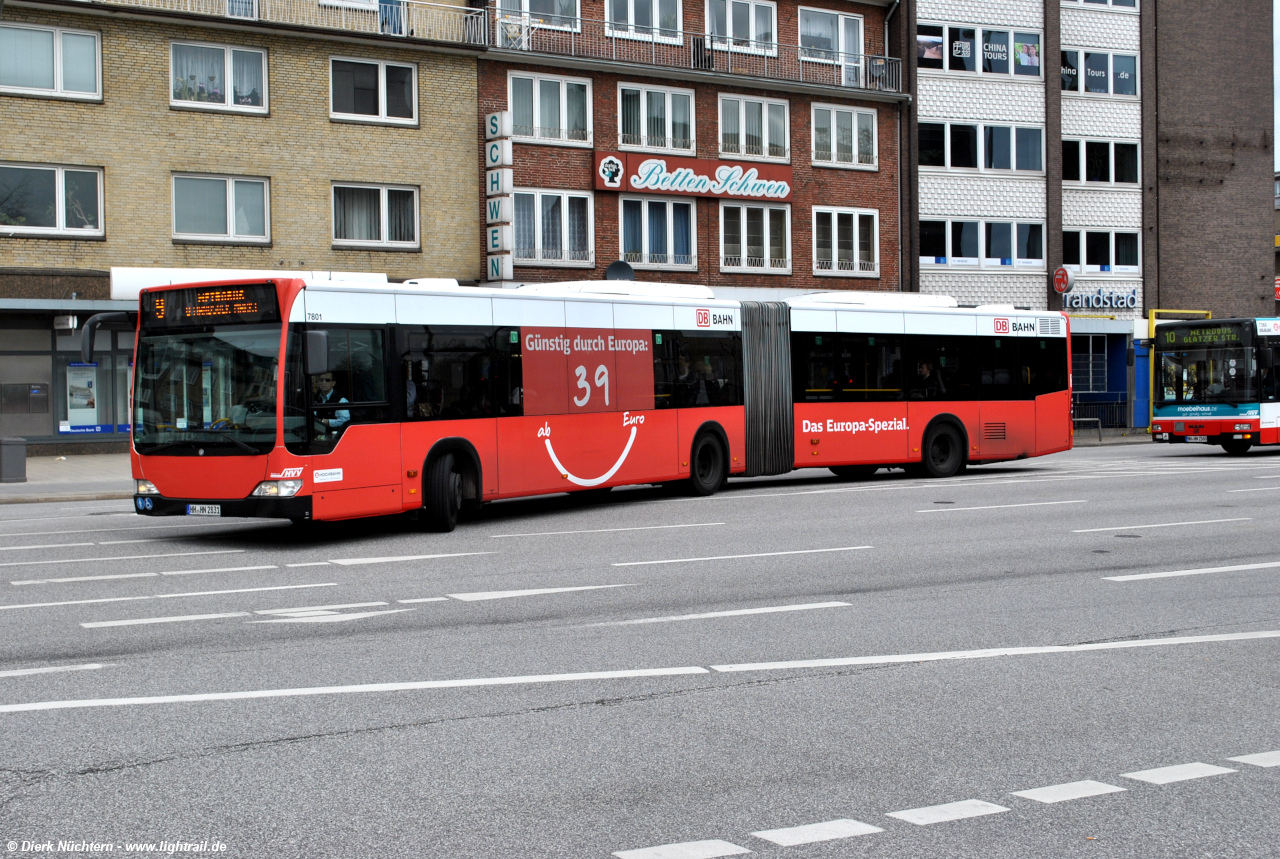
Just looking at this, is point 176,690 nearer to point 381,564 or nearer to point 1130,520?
point 381,564

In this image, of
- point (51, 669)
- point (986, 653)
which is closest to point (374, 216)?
point (51, 669)

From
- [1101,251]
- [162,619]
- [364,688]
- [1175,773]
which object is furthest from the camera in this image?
[1101,251]

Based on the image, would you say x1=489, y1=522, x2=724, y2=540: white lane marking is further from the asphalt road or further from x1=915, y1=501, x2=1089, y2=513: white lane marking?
x1=915, y1=501, x2=1089, y2=513: white lane marking

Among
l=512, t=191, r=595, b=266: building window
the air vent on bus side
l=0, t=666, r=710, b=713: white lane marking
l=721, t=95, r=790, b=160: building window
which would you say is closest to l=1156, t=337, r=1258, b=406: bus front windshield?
the air vent on bus side

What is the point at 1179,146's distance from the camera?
47469 millimetres

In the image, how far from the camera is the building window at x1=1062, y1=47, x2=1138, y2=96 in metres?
45.7

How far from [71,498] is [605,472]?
9421mm

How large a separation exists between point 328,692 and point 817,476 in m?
18.9

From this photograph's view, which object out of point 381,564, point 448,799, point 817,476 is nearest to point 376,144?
point 817,476

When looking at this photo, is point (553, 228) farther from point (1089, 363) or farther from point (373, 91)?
point (1089, 363)

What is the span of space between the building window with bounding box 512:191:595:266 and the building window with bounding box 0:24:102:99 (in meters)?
10.5

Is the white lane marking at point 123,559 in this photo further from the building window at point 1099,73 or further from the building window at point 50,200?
the building window at point 1099,73

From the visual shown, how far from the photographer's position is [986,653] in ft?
26.9

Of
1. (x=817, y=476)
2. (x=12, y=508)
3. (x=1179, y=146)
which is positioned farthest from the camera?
(x=1179, y=146)
